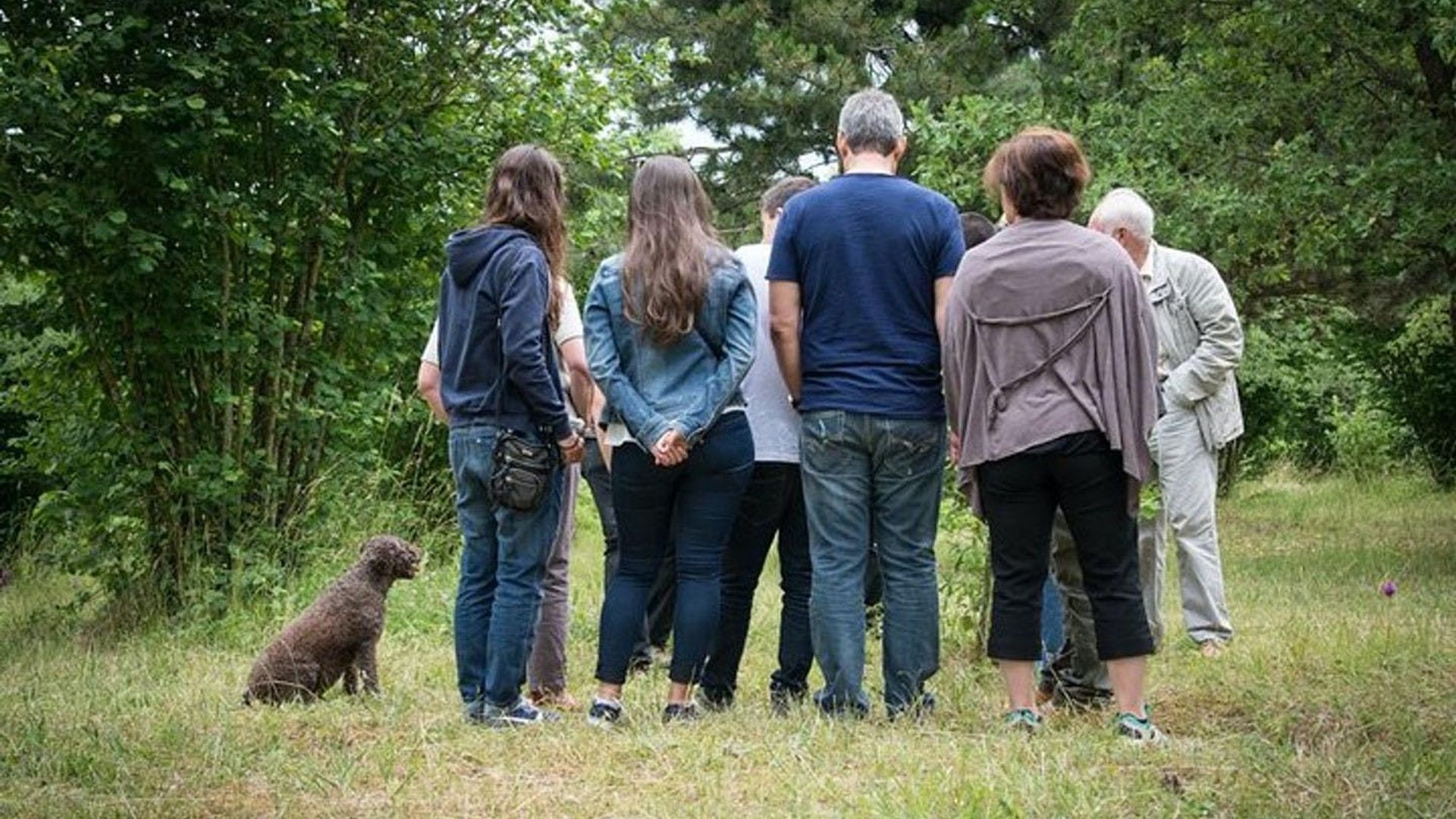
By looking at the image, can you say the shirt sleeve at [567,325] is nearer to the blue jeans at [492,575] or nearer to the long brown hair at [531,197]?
the long brown hair at [531,197]

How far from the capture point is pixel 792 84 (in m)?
23.8

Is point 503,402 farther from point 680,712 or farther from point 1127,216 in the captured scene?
point 1127,216

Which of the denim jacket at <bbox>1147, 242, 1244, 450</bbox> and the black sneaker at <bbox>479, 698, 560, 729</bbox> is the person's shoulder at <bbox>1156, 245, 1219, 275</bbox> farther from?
the black sneaker at <bbox>479, 698, 560, 729</bbox>

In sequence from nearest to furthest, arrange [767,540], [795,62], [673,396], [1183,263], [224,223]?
[673,396] < [767,540] < [1183,263] < [224,223] < [795,62]

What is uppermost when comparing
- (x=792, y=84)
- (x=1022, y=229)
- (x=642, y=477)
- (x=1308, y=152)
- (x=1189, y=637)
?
(x=792, y=84)

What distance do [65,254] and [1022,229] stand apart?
213 inches

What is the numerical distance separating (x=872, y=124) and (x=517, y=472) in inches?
65.0

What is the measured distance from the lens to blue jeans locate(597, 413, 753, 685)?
19.0 ft

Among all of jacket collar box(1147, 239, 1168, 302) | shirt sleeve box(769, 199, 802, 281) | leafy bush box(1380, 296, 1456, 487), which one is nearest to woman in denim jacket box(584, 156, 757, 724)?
shirt sleeve box(769, 199, 802, 281)

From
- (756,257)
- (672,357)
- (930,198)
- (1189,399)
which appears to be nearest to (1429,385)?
(1189,399)

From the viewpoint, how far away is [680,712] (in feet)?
19.5

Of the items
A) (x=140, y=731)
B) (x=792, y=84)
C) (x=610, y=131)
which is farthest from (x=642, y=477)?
(x=792, y=84)

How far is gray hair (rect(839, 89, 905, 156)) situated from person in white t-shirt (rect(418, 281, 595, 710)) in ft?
3.85

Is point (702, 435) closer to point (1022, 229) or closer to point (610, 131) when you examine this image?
point (1022, 229)
